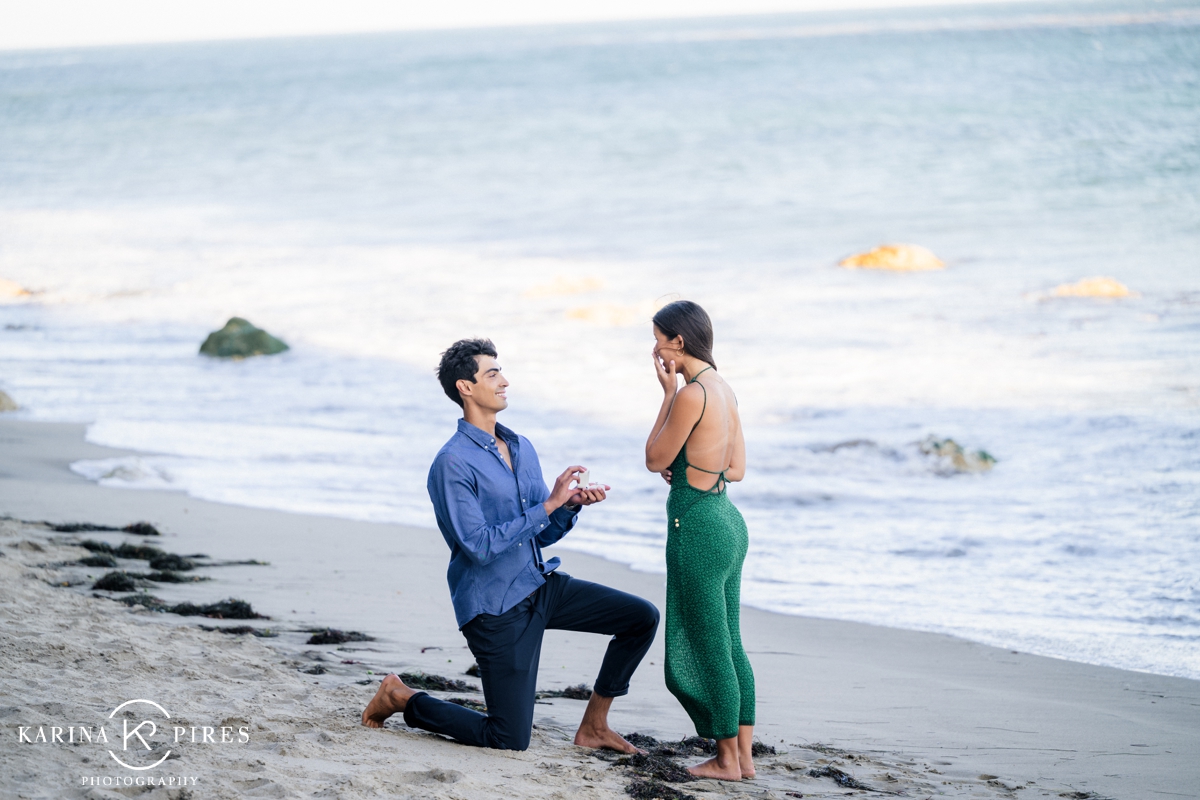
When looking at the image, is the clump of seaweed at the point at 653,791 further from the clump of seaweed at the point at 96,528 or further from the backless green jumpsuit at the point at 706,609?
the clump of seaweed at the point at 96,528

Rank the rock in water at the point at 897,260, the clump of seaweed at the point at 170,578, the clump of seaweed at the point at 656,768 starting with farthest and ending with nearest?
the rock in water at the point at 897,260 < the clump of seaweed at the point at 170,578 < the clump of seaweed at the point at 656,768

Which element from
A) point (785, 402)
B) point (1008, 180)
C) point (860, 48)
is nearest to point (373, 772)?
point (785, 402)

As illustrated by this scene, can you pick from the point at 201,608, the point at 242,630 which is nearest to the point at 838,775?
the point at 242,630

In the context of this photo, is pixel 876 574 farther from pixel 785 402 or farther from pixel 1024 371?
pixel 1024 371

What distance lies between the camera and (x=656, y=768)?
4.36 metres

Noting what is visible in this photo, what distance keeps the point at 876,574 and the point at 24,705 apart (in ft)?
18.5

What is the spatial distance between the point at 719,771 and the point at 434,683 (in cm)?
159

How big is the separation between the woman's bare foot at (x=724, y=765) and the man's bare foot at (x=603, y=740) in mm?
347

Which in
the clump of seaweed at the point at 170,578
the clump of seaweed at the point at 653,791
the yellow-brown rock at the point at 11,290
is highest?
the yellow-brown rock at the point at 11,290

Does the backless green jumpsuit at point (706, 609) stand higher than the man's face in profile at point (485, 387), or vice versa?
the man's face in profile at point (485, 387)

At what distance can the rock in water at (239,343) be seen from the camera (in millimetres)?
16594

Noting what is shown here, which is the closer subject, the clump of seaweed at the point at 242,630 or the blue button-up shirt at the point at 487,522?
the blue button-up shirt at the point at 487,522

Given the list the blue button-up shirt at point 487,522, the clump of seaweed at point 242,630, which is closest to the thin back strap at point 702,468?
the blue button-up shirt at point 487,522

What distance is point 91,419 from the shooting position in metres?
12.2
